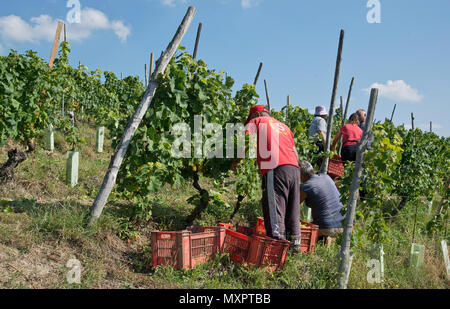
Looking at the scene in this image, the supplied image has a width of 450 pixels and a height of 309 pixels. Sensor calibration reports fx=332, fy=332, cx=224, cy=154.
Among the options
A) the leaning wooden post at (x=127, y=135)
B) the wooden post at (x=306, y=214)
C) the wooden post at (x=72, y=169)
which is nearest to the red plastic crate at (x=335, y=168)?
the wooden post at (x=306, y=214)

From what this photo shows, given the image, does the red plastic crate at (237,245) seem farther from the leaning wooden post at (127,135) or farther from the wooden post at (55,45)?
the wooden post at (55,45)

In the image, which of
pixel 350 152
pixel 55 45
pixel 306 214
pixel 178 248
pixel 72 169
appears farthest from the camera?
pixel 55 45

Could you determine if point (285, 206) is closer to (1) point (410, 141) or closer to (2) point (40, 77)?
(2) point (40, 77)

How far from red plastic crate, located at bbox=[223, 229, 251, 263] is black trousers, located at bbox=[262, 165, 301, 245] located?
27 centimetres

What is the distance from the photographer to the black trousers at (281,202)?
10.6 feet

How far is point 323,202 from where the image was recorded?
372 centimetres

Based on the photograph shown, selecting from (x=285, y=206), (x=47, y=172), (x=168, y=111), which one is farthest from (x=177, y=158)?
(x=47, y=172)

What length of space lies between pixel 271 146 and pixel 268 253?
3.36 ft

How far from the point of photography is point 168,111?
3.63 metres

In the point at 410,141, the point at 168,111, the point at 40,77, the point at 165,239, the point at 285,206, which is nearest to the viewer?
the point at 165,239

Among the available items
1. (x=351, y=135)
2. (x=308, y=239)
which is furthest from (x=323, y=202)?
(x=351, y=135)

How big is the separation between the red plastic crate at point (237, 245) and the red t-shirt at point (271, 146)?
68 centimetres

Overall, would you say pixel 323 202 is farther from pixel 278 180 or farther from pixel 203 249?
pixel 203 249
